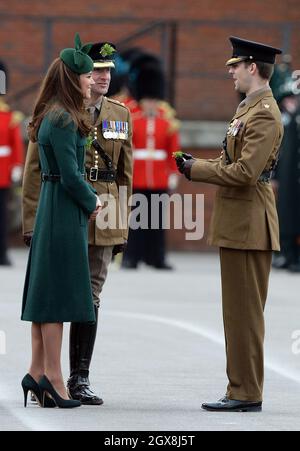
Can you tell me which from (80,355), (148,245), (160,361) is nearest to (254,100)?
(80,355)

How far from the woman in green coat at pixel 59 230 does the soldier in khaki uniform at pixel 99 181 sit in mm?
343

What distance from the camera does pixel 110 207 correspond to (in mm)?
9172

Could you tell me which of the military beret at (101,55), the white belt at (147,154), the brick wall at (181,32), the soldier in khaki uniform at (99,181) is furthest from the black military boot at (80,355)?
the brick wall at (181,32)

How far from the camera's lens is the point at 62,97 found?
8.59m

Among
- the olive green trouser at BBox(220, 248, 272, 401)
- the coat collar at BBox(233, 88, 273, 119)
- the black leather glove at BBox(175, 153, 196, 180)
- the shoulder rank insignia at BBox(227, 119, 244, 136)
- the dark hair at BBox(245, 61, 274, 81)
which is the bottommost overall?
the olive green trouser at BBox(220, 248, 272, 401)

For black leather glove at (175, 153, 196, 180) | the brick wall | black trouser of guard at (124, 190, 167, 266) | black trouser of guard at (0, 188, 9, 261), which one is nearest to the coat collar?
black leather glove at (175, 153, 196, 180)

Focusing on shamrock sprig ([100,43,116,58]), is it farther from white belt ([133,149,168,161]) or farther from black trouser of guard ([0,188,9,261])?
black trouser of guard ([0,188,9,261])

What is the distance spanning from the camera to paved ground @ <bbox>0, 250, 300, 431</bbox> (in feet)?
27.4

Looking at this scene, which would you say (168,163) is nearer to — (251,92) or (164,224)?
(164,224)

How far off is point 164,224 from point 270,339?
7.51m

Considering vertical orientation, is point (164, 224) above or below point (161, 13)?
below

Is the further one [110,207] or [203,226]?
[203,226]

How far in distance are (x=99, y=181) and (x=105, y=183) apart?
35mm
